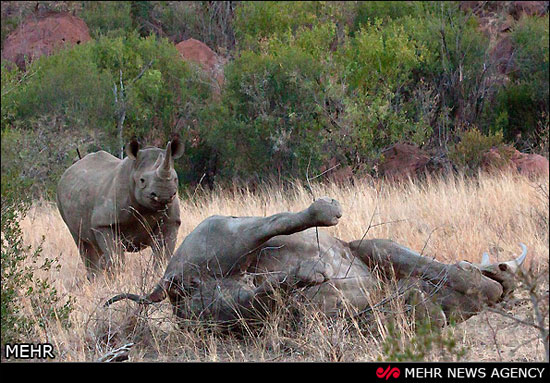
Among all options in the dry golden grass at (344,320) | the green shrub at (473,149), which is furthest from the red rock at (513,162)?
the dry golden grass at (344,320)

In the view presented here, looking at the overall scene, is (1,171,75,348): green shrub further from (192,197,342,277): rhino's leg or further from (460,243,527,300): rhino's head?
(460,243,527,300): rhino's head

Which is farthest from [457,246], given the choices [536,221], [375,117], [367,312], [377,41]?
[377,41]

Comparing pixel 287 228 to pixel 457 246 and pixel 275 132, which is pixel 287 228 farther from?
pixel 275 132

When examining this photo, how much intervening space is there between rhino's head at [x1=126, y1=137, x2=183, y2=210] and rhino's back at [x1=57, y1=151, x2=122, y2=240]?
1.92 ft

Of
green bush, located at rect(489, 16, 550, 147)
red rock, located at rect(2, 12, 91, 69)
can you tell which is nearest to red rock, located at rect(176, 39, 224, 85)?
red rock, located at rect(2, 12, 91, 69)

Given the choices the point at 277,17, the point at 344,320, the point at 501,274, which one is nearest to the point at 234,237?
the point at 344,320

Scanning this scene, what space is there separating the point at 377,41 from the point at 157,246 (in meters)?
10.9

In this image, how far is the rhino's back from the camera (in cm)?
744

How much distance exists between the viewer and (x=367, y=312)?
476 cm

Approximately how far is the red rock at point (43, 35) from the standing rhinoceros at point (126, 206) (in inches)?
674

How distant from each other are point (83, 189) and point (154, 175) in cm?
133

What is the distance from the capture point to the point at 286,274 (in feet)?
14.9

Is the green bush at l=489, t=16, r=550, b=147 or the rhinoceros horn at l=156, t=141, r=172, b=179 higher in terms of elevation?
the rhinoceros horn at l=156, t=141, r=172, b=179

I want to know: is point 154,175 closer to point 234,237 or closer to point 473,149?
point 234,237
